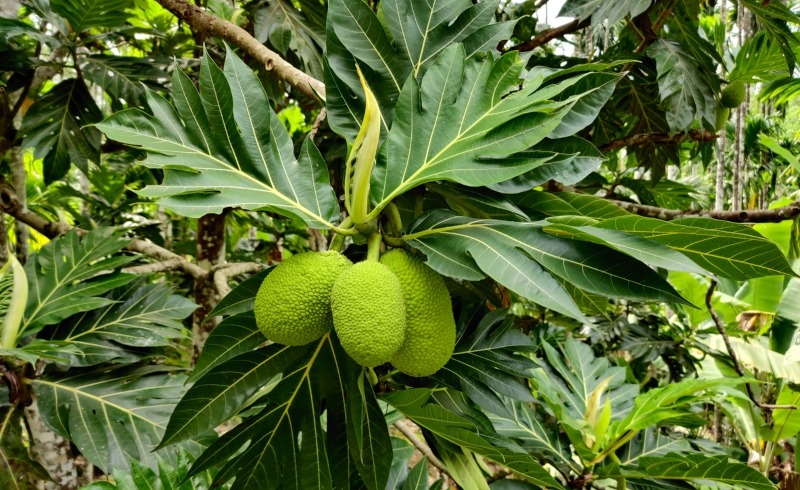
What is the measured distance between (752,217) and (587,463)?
2.32ft

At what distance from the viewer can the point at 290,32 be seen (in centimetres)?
168

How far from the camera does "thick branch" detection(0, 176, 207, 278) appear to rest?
5.03 ft

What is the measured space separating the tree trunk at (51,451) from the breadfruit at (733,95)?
2.14 metres

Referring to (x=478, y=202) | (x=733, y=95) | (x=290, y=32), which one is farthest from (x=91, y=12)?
(x=733, y=95)

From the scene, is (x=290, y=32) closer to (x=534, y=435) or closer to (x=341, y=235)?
(x=341, y=235)

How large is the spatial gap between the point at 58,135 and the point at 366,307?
1.56 meters

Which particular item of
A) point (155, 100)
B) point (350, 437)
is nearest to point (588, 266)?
point (350, 437)

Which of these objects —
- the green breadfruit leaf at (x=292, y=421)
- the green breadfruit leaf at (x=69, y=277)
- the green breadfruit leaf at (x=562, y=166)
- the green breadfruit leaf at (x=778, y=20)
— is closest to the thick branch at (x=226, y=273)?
the green breadfruit leaf at (x=69, y=277)

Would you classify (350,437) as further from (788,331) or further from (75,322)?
(788,331)

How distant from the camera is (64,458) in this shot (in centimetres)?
151

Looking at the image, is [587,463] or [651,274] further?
[587,463]

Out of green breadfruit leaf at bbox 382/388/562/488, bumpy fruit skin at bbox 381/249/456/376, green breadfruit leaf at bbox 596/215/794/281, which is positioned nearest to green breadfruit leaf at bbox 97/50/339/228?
bumpy fruit skin at bbox 381/249/456/376

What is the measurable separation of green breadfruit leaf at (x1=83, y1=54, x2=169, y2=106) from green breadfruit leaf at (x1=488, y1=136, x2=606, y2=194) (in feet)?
4.64

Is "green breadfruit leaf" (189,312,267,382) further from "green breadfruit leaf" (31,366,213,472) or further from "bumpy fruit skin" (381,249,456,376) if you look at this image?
"green breadfruit leaf" (31,366,213,472)
